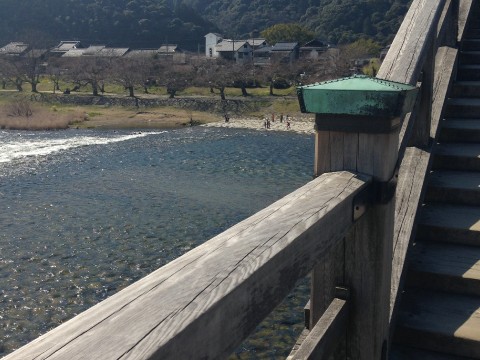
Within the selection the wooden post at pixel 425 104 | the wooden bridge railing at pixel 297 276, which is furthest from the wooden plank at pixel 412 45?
the wooden post at pixel 425 104

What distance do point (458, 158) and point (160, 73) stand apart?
151ft

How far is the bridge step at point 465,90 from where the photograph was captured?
4.20 meters

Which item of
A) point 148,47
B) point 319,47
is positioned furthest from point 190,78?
point 148,47

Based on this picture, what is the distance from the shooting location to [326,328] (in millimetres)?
1608

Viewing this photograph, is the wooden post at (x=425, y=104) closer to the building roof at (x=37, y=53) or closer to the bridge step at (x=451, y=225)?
the bridge step at (x=451, y=225)

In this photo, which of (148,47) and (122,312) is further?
(148,47)

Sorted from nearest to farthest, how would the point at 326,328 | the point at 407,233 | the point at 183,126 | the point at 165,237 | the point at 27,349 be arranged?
the point at 27,349 → the point at 326,328 → the point at 407,233 → the point at 165,237 → the point at 183,126

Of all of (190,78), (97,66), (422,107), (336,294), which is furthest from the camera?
(97,66)

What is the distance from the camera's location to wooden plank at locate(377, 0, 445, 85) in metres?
2.34

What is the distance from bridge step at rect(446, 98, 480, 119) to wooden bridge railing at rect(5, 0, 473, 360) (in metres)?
1.37

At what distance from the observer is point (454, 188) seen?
312 cm

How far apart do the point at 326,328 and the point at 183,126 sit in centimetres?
3028

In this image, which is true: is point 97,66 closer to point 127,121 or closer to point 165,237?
point 127,121

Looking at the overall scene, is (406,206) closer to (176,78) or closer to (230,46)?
(176,78)
